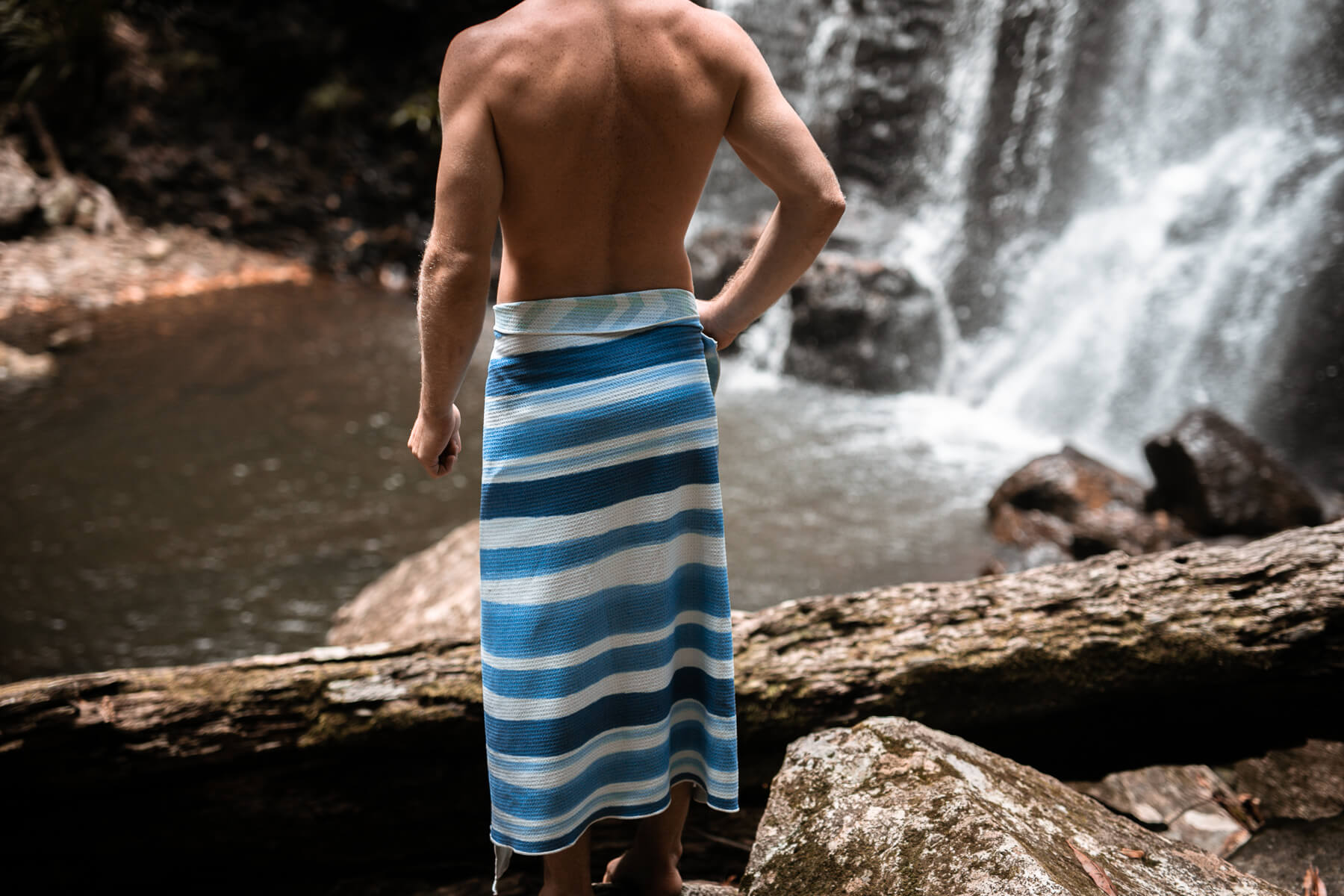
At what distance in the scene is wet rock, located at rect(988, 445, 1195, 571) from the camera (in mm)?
4953

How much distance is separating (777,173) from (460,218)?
61cm

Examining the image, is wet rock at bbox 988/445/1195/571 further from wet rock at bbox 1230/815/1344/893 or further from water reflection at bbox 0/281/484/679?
water reflection at bbox 0/281/484/679

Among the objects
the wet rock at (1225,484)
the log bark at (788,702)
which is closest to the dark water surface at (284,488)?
the wet rock at (1225,484)

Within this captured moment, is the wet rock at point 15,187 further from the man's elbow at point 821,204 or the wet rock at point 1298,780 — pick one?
the wet rock at point 1298,780

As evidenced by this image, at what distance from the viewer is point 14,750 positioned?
1843 mm

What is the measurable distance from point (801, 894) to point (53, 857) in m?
1.80

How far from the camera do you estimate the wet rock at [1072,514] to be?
16.3ft

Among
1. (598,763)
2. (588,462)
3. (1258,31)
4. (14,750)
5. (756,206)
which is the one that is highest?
(1258,31)

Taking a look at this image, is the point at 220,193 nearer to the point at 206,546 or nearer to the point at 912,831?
the point at 206,546

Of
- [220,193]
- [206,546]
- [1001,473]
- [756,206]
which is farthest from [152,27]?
[1001,473]

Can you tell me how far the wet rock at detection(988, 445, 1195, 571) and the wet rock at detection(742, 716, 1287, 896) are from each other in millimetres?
3240

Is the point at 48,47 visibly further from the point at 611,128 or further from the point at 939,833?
the point at 939,833

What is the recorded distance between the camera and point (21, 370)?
6.55 metres

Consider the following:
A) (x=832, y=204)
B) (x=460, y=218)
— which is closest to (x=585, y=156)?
(x=460, y=218)
